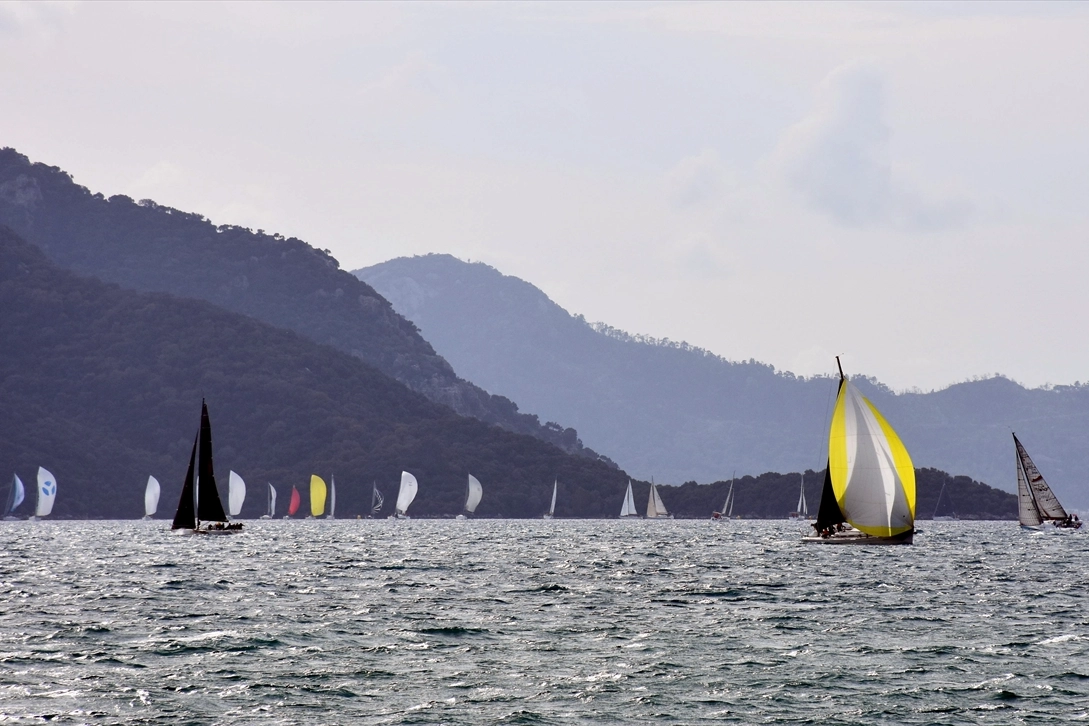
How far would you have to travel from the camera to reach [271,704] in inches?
1067

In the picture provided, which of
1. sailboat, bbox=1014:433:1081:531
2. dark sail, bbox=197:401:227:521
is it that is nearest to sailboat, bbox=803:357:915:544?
dark sail, bbox=197:401:227:521

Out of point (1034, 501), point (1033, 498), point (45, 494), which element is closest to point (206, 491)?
point (1033, 498)

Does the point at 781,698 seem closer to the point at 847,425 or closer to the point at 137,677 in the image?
the point at 137,677

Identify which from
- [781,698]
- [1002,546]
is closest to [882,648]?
[781,698]

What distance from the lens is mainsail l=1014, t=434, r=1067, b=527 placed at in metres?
125

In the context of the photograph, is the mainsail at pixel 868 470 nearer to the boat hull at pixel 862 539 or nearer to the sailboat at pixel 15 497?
the boat hull at pixel 862 539

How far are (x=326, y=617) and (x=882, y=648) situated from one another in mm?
16795

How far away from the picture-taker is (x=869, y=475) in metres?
71.3

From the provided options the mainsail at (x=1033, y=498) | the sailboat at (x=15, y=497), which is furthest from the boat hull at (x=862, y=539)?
the sailboat at (x=15, y=497)

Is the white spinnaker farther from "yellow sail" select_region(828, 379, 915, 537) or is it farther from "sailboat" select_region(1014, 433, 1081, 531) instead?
"sailboat" select_region(1014, 433, 1081, 531)

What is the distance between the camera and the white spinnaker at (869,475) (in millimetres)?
71000

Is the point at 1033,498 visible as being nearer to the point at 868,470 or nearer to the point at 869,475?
the point at 869,475

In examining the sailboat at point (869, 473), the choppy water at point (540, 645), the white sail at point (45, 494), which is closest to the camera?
the choppy water at point (540, 645)

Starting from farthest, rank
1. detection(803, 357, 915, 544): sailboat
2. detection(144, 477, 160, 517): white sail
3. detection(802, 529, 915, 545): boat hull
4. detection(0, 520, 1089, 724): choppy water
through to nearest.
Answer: detection(144, 477, 160, 517): white sail
detection(802, 529, 915, 545): boat hull
detection(803, 357, 915, 544): sailboat
detection(0, 520, 1089, 724): choppy water
